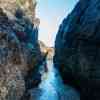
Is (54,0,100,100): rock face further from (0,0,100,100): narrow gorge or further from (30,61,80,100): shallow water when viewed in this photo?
(30,61,80,100): shallow water

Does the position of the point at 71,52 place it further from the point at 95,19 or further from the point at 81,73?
the point at 95,19

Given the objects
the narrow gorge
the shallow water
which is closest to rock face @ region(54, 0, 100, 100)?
the narrow gorge

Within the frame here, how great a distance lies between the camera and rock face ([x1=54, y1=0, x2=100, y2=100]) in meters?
27.7

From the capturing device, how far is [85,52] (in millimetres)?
29750

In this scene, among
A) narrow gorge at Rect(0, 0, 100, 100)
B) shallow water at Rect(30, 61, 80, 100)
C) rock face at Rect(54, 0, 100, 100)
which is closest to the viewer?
narrow gorge at Rect(0, 0, 100, 100)

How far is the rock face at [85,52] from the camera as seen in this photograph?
90.9ft

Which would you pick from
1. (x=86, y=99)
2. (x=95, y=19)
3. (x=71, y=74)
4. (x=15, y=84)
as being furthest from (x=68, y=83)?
(x=15, y=84)

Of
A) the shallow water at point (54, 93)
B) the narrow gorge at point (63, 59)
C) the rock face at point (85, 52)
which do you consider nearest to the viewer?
the narrow gorge at point (63, 59)

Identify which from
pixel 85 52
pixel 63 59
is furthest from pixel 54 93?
pixel 85 52

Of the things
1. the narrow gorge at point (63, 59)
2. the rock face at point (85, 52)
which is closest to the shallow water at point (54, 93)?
the narrow gorge at point (63, 59)

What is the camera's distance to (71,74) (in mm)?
36094

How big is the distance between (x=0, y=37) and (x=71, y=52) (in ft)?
58.4

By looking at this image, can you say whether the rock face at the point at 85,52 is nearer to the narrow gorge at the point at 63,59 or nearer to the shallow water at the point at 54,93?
the narrow gorge at the point at 63,59

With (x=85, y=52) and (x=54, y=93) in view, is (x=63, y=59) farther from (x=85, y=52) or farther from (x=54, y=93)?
(x=85, y=52)
